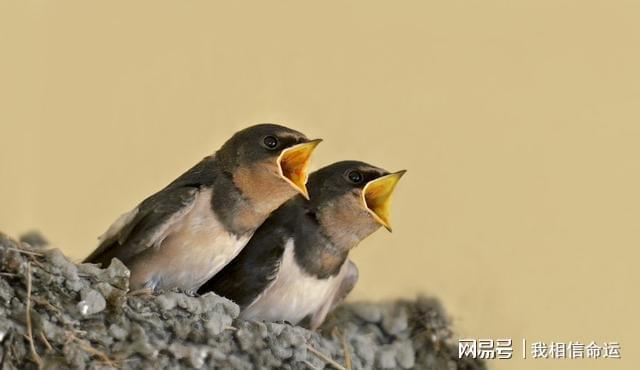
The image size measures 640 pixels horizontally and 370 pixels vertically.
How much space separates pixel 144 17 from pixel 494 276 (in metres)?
1.27

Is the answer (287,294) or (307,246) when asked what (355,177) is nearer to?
(307,246)

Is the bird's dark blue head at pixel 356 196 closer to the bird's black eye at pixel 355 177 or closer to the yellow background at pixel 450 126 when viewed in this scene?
the bird's black eye at pixel 355 177

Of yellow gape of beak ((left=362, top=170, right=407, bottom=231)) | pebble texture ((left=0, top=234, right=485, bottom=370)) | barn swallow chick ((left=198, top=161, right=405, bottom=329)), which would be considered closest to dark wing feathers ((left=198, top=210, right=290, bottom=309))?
barn swallow chick ((left=198, top=161, right=405, bottom=329))

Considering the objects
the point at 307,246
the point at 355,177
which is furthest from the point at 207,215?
the point at 355,177

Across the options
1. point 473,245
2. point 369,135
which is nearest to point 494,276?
point 473,245

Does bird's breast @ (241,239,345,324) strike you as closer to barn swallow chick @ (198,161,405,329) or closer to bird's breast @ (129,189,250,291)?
barn swallow chick @ (198,161,405,329)

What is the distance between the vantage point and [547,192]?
11.4 feet

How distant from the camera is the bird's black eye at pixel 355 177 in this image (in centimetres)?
292

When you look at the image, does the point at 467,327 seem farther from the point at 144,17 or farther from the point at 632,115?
the point at 144,17

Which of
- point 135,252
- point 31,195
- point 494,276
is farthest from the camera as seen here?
point 494,276

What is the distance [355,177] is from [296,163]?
22 centimetres

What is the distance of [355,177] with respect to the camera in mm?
2924

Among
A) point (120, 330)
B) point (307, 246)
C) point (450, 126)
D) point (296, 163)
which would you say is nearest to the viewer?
point (120, 330)

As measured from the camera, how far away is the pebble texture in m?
2.27
